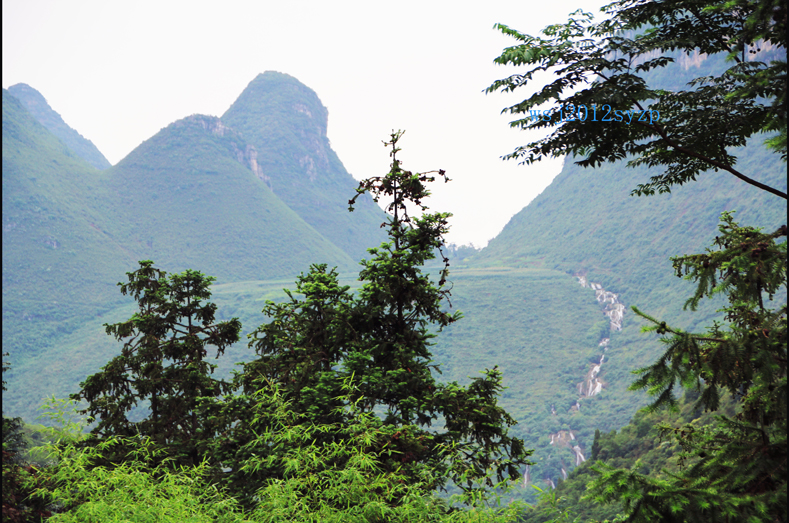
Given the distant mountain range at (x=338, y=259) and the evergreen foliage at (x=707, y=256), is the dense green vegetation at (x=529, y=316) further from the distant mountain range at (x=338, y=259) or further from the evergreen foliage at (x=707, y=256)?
the distant mountain range at (x=338, y=259)

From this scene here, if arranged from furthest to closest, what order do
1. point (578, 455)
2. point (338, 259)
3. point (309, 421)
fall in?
point (338, 259)
point (578, 455)
point (309, 421)

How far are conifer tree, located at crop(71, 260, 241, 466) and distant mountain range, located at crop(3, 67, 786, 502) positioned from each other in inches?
2426

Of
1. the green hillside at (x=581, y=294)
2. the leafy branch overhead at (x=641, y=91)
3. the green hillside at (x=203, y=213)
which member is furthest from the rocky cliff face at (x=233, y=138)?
the leafy branch overhead at (x=641, y=91)

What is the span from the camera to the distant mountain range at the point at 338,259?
286 feet

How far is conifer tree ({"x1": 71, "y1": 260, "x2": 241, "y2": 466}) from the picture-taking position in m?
11.8

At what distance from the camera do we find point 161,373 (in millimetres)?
12156

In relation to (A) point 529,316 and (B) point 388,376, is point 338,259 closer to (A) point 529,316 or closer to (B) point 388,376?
(A) point 529,316

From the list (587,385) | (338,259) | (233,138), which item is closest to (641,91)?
(587,385)

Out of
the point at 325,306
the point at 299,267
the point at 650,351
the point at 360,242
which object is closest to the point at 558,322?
the point at 650,351

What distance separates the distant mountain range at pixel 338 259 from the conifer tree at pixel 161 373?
202ft

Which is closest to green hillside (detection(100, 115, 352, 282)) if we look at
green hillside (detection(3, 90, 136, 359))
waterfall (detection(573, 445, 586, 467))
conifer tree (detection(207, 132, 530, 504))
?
green hillside (detection(3, 90, 136, 359))

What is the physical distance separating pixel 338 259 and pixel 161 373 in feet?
463

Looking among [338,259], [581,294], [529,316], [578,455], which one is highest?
[338,259]

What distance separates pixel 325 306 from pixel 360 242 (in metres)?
168
